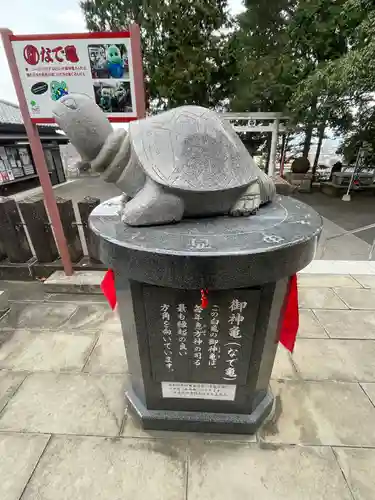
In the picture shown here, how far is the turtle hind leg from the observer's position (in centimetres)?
128

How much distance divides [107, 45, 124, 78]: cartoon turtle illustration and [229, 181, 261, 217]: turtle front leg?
171 cm

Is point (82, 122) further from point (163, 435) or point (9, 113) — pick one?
point (9, 113)

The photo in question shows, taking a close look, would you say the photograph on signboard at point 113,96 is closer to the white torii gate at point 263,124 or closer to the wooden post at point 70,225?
the wooden post at point 70,225

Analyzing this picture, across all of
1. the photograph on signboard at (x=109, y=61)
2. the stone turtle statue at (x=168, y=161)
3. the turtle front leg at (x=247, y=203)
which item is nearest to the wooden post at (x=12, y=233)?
the photograph on signboard at (x=109, y=61)

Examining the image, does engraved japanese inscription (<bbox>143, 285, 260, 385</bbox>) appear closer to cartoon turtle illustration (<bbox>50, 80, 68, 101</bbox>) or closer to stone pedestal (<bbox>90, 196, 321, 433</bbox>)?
stone pedestal (<bbox>90, 196, 321, 433</bbox>)

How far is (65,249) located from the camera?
3150 millimetres

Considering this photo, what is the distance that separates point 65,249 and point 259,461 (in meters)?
2.67

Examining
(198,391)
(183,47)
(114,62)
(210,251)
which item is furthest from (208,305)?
(183,47)

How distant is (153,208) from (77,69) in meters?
1.78

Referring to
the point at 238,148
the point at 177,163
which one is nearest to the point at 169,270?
the point at 177,163

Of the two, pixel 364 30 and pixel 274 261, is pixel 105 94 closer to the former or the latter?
pixel 274 261

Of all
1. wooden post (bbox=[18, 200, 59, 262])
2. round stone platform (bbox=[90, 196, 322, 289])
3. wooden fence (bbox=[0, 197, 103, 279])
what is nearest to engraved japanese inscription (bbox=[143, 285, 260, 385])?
round stone platform (bbox=[90, 196, 322, 289])

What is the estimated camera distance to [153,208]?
50.7 inches

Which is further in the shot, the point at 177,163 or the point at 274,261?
the point at 177,163
